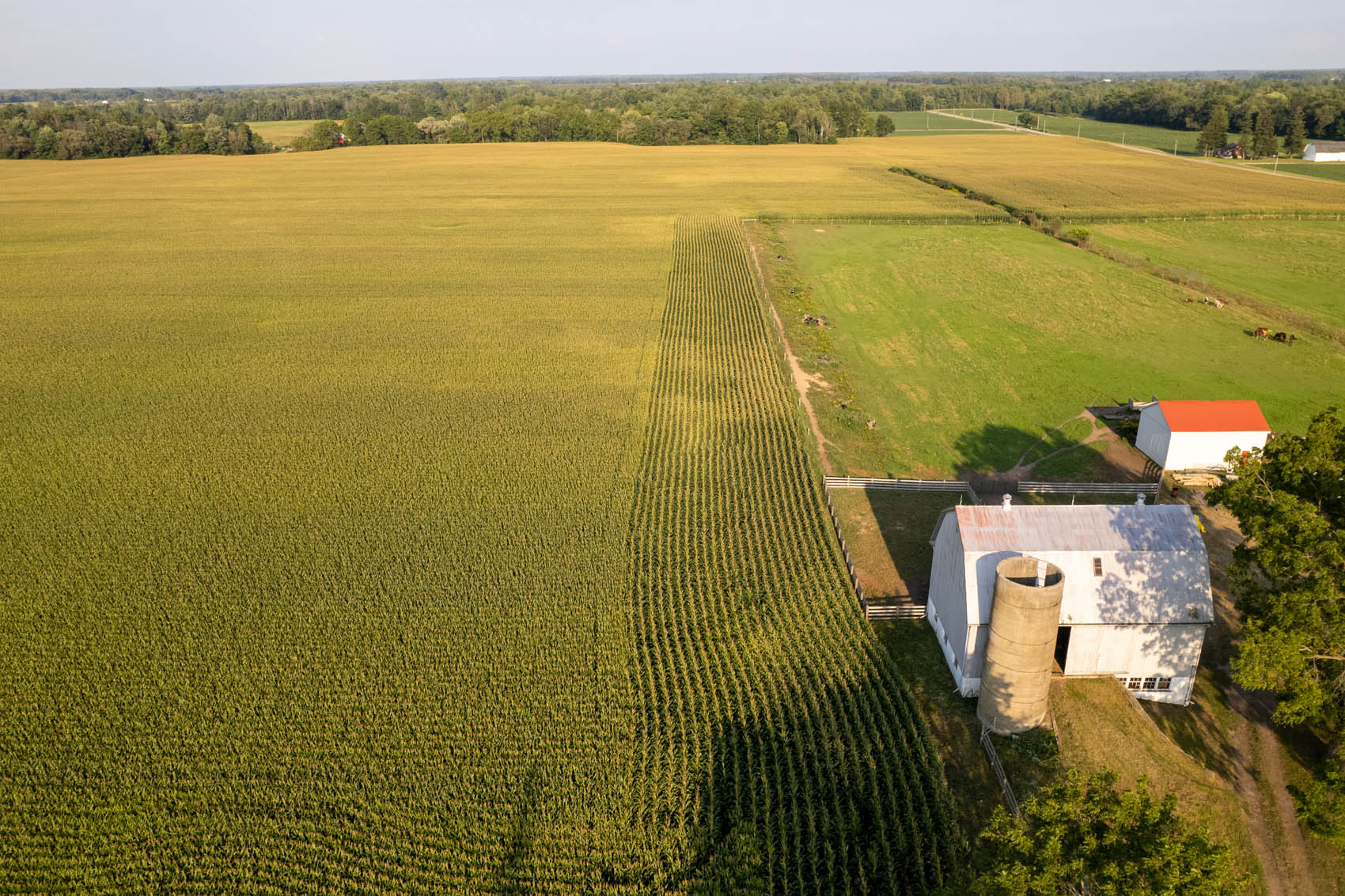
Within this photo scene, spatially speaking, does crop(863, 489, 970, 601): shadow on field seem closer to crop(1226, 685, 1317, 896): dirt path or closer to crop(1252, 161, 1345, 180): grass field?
crop(1226, 685, 1317, 896): dirt path

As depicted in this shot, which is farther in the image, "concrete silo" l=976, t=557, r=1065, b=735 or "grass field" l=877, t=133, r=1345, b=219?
"grass field" l=877, t=133, r=1345, b=219

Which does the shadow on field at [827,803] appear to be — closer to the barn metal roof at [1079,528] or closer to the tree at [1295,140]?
the barn metal roof at [1079,528]

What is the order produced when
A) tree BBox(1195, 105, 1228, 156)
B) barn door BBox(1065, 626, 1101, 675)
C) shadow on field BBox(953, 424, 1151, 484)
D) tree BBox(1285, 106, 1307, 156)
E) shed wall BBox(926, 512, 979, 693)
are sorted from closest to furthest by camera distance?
1. barn door BBox(1065, 626, 1101, 675)
2. shed wall BBox(926, 512, 979, 693)
3. shadow on field BBox(953, 424, 1151, 484)
4. tree BBox(1285, 106, 1307, 156)
5. tree BBox(1195, 105, 1228, 156)

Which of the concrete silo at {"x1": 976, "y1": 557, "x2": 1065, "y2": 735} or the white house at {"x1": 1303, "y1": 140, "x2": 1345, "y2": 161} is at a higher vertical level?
the white house at {"x1": 1303, "y1": 140, "x2": 1345, "y2": 161}

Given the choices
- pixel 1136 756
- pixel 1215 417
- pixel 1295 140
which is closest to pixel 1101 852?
pixel 1136 756

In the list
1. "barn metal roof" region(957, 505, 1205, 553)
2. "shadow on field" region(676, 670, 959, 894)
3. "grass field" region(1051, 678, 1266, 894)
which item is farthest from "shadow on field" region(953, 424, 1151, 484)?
"shadow on field" region(676, 670, 959, 894)

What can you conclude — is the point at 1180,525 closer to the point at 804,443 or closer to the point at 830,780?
the point at 830,780

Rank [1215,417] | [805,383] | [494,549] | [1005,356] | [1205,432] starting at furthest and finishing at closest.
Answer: [1005,356], [805,383], [1215,417], [1205,432], [494,549]

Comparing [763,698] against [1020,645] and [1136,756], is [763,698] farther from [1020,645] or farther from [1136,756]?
[1136,756]
